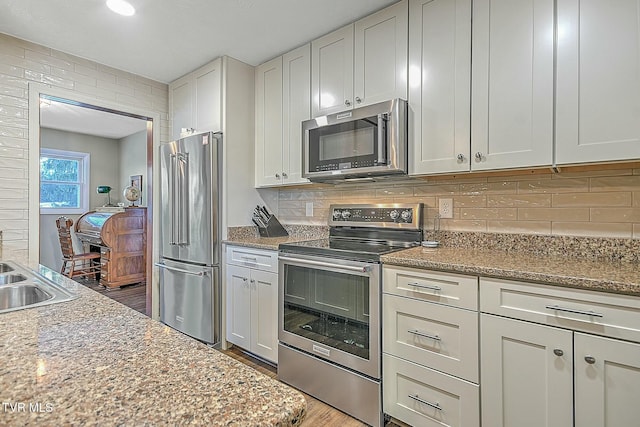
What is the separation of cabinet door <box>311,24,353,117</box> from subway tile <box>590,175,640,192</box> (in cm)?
139

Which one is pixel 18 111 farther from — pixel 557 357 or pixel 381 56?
pixel 557 357

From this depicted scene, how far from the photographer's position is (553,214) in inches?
69.4

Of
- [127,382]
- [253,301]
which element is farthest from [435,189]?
[127,382]

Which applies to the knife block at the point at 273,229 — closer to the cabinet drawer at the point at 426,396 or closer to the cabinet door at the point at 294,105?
the cabinet door at the point at 294,105

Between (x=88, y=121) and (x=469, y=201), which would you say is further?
(x=88, y=121)

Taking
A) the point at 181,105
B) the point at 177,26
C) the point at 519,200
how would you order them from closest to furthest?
the point at 519,200
the point at 177,26
the point at 181,105

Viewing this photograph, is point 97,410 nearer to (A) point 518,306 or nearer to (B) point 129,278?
(A) point 518,306

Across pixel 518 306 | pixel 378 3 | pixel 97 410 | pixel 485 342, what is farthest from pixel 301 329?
pixel 378 3

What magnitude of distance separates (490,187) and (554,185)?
0.31 metres

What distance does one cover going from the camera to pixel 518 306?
135 cm

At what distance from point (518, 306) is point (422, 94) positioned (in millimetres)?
1199

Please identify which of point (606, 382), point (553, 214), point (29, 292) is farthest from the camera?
point (553, 214)

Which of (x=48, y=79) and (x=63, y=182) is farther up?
(x=48, y=79)

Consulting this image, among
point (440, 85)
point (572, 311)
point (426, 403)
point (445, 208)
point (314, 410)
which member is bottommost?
point (314, 410)
